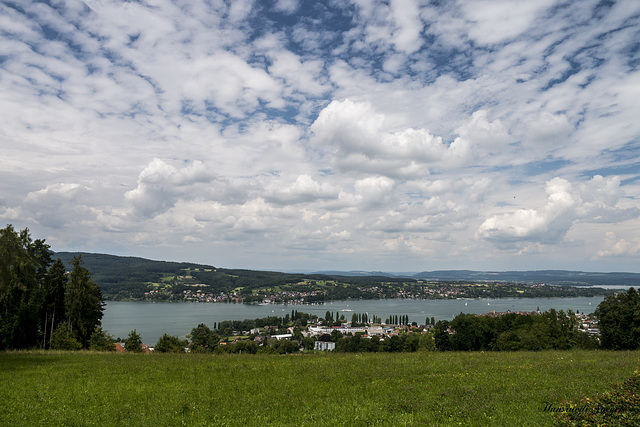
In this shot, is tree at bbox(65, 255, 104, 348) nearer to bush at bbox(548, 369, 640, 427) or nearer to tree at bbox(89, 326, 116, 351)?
tree at bbox(89, 326, 116, 351)

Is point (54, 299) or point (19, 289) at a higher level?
point (19, 289)

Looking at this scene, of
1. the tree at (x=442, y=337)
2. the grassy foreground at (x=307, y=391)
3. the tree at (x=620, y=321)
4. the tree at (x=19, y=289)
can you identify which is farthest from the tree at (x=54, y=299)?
the tree at (x=620, y=321)

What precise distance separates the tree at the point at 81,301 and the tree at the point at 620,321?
5054cm

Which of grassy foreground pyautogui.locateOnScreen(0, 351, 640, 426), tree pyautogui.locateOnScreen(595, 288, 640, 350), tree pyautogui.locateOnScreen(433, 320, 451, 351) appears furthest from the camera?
tree pyautogui.locateOnScreen(433, 320, 451, 351)

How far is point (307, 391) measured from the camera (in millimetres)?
12047

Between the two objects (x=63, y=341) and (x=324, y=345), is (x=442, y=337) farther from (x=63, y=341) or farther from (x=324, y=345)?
(x=63, y=341)

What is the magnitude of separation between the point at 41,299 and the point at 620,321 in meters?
55.0

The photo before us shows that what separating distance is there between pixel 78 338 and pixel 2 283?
1176 centimetres

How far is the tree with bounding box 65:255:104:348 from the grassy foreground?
2039 centimetres

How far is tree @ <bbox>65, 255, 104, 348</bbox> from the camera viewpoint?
119 feet

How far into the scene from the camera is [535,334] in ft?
112

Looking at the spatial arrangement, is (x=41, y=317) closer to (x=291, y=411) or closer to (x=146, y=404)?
(x=146, y=404)

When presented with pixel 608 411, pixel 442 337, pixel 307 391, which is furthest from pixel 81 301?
pixel 608 411

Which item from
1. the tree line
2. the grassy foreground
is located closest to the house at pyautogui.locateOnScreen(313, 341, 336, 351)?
the tree line
